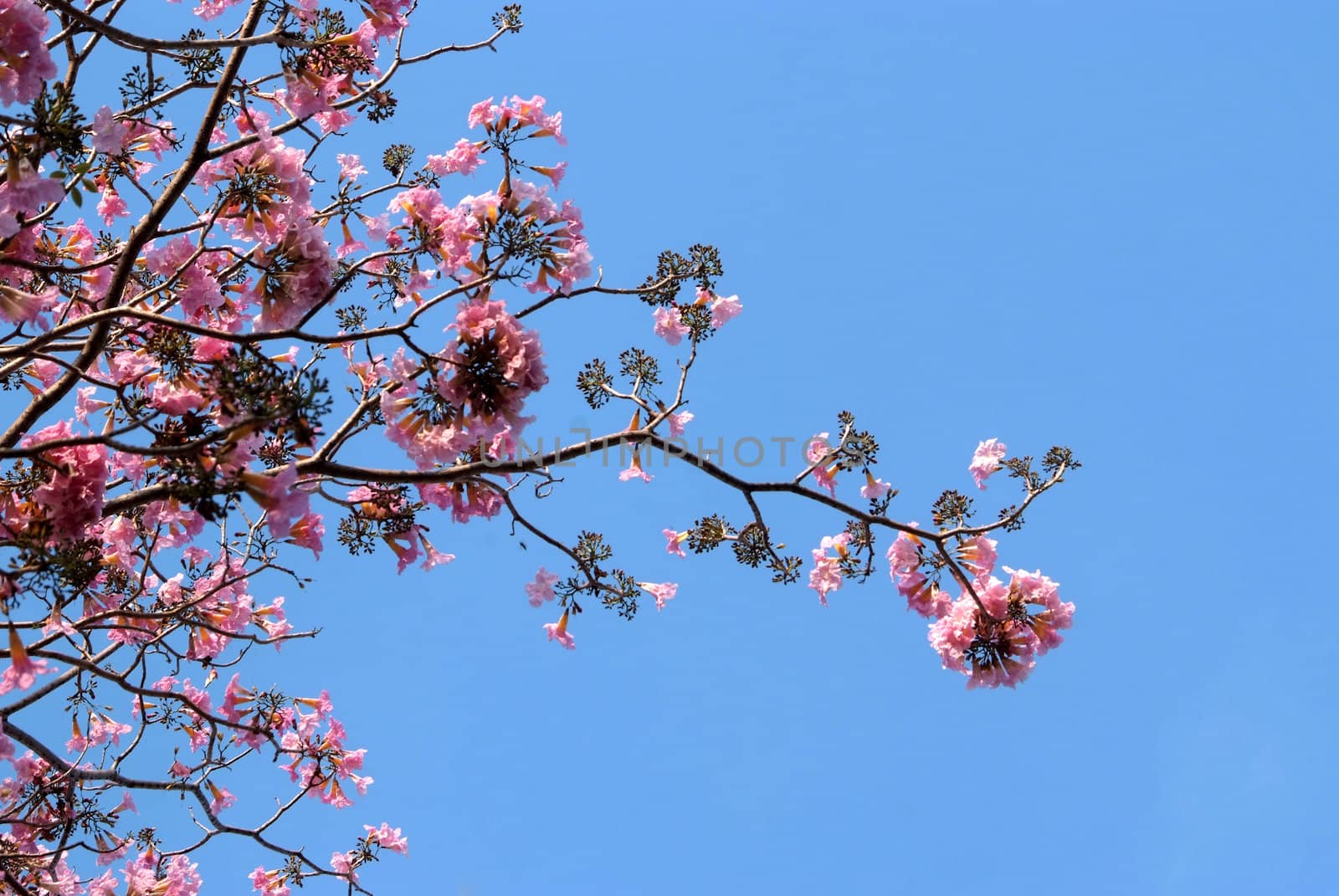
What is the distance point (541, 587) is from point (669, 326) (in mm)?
1662

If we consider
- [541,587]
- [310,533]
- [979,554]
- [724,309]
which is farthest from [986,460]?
[310,533]

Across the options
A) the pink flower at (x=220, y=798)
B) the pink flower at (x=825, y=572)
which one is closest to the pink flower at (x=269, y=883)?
the pink flower at (x=220, y=798)

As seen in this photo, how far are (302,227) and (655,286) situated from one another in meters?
1.83

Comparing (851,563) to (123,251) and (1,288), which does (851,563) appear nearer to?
(123,251)

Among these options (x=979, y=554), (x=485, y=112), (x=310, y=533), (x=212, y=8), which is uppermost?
(x=212, y=8)

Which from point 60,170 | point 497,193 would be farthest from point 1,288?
point 497,193

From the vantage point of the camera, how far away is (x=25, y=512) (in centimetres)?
457

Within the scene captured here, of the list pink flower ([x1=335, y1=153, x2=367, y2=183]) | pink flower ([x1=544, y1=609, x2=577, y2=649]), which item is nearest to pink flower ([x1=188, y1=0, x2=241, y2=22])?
pink flower ([x1=335, y1=153, x2=367, y2=183])

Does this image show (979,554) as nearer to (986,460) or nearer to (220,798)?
(986,460)

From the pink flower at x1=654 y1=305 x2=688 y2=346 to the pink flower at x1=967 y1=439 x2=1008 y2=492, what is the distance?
186 centimetres

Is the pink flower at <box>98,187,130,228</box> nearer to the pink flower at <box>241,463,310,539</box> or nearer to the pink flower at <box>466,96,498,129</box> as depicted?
the pink flower at <box>466,96,498,129</box>

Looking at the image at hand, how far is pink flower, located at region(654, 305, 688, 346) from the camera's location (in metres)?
5.96

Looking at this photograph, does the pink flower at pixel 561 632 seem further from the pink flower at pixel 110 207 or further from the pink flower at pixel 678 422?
the pink flower at pixel 110 207

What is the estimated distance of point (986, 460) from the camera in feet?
19.9
